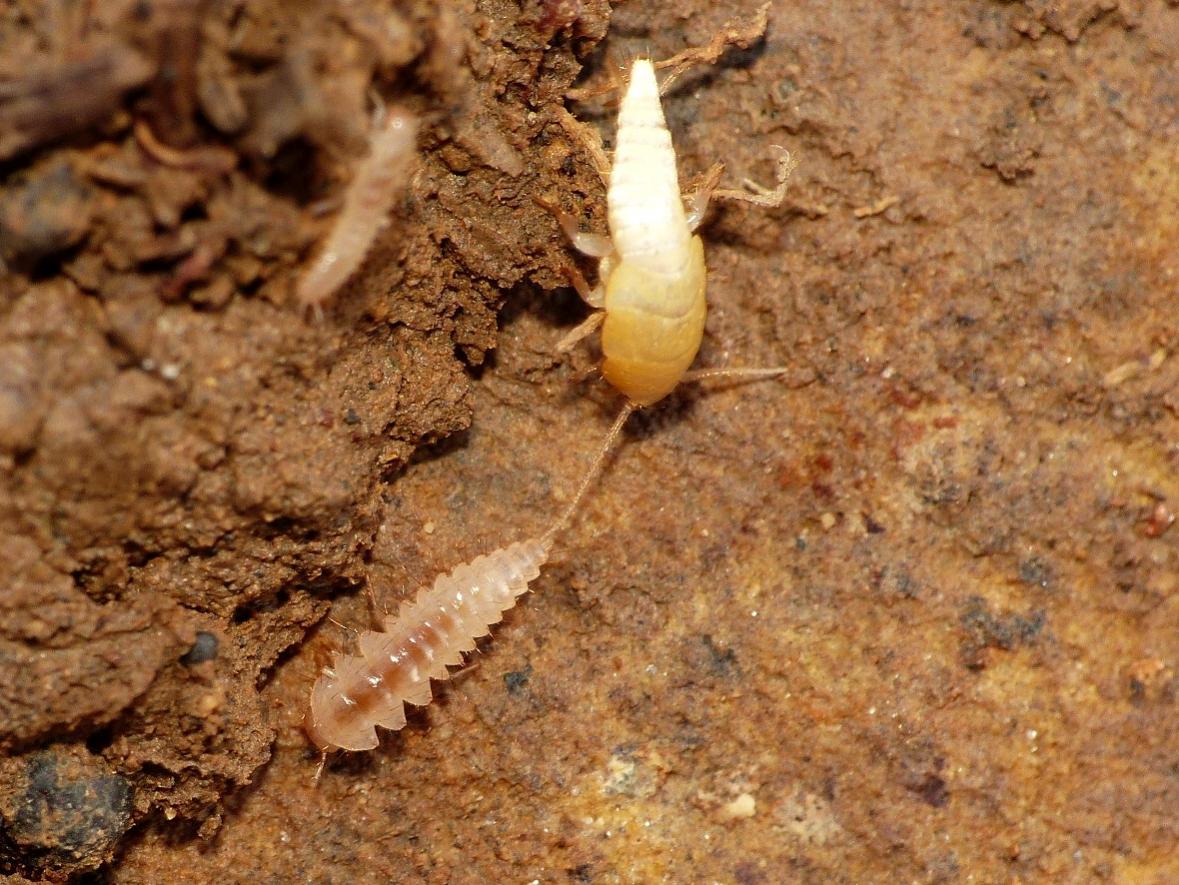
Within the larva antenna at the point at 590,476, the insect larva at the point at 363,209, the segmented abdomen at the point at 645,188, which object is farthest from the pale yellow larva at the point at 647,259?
the insect larva at the point at 363,209

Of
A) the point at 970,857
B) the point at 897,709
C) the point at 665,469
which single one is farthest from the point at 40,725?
the point at 970,857

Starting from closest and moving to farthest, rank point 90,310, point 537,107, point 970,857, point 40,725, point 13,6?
1. point 13,6
2. point 90,310
3. point 40,725
4. point 537,107
5. point 970,857

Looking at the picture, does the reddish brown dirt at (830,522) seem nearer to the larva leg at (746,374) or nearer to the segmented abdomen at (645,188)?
the larva leg at (746,374)

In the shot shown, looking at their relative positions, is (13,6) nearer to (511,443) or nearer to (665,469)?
(511,443)

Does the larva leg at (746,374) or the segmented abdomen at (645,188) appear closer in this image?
the segmented abdomen at (645,188)

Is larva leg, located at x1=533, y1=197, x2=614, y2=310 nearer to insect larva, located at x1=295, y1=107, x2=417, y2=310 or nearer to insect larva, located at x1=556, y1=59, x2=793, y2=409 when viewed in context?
insect larva, located at x1=556, y1=59, x2=793, y2=409

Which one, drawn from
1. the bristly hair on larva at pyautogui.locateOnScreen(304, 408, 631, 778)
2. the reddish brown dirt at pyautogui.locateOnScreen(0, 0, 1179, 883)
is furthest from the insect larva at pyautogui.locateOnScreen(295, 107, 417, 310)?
the bristly hair on larva at pyautogui.locateOnScreen(304, 408, 631, 778)

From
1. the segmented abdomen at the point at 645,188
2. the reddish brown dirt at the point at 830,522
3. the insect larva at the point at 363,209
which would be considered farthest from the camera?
the reddish brown dirt at the point at 830,522
